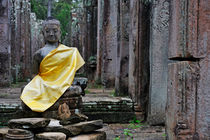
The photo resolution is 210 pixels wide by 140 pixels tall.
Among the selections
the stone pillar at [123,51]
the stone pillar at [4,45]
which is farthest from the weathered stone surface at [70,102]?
the stone pillar at [4,45]

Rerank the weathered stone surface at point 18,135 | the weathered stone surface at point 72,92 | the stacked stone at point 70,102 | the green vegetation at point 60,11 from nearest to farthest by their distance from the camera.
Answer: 1. the weathered stone surface at point 18,135
2. the stacked stone at point 70,102
3. the weathered stone surface at point 72,92
4. the green vegetation at point 60,11

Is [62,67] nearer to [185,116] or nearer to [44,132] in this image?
[44,132]

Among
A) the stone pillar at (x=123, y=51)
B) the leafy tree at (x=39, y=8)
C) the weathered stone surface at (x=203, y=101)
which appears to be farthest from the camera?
the leafy tree at (x=39, y=8)

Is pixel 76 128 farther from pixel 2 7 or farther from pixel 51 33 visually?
pixel 2 7

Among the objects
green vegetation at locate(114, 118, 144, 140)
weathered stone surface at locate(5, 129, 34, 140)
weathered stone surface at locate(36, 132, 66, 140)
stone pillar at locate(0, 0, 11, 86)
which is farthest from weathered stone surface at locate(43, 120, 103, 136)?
stone pillar at locate(0, 0, 11, 86)

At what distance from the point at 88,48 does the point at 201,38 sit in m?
10.0

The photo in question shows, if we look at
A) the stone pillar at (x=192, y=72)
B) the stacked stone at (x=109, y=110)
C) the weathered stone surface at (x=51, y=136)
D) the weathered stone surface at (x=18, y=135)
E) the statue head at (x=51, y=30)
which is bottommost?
the stacked stone at (x=109, y=110)

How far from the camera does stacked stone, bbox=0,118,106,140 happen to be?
127 inches

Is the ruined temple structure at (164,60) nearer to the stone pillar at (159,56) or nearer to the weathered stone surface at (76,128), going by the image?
the stone pillar at (159,56)

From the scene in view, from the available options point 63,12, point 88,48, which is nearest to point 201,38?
point 88,48

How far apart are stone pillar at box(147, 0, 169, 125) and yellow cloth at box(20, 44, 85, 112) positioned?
1.40 m

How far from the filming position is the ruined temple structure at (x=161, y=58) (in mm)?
2521

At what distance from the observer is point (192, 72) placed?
254 centimetres

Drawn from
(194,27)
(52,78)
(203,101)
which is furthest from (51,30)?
(203,101)
